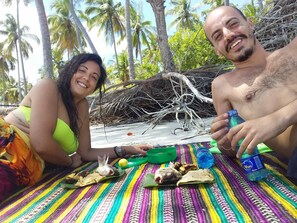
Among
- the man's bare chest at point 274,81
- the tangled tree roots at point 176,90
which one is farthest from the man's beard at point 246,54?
the tangled tree roots at point 176,90


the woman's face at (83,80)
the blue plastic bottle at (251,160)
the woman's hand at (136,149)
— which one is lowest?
the woman's hand at (136,149)

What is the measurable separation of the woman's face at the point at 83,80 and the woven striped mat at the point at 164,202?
894 mm

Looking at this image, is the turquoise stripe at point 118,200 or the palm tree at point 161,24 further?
the palm tree at point 161,24

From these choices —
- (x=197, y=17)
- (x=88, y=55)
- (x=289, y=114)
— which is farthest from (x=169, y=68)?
(x=197, y=17)

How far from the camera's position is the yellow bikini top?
2.61 meters

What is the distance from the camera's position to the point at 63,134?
2.67m

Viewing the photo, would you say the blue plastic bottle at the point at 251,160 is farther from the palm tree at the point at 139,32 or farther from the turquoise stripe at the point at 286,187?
the palm tree at the point at 139,32

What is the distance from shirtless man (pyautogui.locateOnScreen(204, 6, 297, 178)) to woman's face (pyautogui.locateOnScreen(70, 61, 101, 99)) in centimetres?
115

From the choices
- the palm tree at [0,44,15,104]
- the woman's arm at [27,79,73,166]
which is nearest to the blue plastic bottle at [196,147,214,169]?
the woman's arm at [27,79,73,166]

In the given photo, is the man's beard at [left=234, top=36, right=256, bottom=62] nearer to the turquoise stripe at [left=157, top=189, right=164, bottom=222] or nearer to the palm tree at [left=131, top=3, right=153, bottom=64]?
the turquoise stripe at [left=157, top=189, right=164, bottom=222]

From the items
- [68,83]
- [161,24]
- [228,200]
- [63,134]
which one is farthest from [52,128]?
[161,24]

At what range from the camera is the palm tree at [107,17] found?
101 ft

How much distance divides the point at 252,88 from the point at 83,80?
1.51 m

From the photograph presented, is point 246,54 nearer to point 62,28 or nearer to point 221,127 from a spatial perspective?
point 221,127
